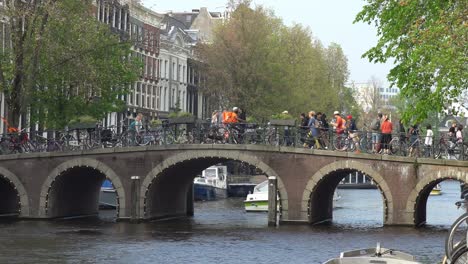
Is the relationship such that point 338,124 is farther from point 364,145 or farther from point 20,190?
point 20,190

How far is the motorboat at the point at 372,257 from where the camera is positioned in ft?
60.0

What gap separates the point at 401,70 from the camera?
128 feet

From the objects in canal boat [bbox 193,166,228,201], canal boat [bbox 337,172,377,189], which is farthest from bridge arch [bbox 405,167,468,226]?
canal boat [bbox 337,172,377,189]

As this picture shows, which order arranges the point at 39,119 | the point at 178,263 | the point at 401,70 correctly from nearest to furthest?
the point at 178,263 → the point at 401,70 → the point at 39,119

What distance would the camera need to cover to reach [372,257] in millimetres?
18500

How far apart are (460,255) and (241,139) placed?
94.4 ft

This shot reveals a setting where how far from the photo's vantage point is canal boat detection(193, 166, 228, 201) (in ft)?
234

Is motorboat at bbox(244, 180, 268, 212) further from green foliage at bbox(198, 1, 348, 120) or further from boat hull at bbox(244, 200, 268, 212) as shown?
green foliage at bbox(198, 1, 348, 120)

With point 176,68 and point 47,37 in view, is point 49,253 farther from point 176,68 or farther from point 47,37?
point 176,68

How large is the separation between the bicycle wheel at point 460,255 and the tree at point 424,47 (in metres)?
14.6

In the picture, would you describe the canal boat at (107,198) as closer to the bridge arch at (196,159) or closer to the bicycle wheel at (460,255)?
the bridge arch at (196,159)

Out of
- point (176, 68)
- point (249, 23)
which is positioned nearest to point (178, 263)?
point (249, 23)

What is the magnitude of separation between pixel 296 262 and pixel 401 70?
353 inches

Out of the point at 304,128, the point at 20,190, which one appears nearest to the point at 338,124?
the point at 304,128
